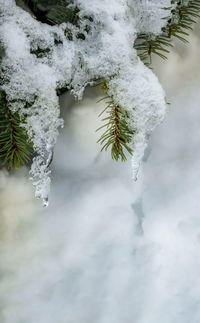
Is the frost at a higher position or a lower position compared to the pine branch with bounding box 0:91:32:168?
higher

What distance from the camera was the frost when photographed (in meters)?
0.38

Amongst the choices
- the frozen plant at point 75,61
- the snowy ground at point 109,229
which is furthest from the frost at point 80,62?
the snowy ground at point 109,229

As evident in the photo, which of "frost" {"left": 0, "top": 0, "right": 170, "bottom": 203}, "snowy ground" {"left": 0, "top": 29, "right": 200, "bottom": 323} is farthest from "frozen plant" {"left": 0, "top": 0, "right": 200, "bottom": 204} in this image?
"snowy ground" {"left": 0, "top": 29, "right": 200, "bottom": 323}

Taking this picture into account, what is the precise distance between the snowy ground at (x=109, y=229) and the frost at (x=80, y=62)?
0.67ft

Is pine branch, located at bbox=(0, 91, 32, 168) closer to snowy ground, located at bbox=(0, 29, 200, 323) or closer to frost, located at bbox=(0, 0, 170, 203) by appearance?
frost, located at bbox=(0, 0, 170, 203)

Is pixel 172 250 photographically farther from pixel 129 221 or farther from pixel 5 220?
pixel 5 220

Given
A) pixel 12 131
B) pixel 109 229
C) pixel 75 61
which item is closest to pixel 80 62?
pixel 75 61

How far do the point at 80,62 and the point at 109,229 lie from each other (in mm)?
392

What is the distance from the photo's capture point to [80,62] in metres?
0.42

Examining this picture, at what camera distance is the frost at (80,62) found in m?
0.38

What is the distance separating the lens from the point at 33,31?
1.28 ft

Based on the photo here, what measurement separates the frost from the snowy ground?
8.0 inches

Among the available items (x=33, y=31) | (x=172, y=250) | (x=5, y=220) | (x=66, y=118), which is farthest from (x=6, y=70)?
(x=172, y=250)

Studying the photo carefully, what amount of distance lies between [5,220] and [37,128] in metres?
0.30
